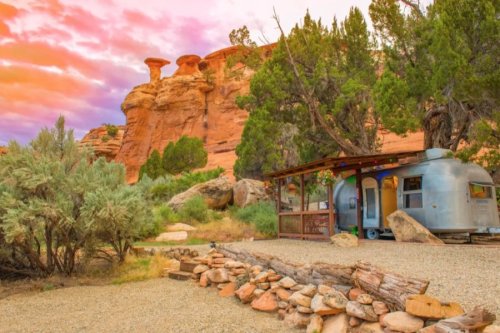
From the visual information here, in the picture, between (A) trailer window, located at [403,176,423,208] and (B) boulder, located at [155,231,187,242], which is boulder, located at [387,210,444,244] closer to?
(A) trailer window, located at [403,176,423,208]

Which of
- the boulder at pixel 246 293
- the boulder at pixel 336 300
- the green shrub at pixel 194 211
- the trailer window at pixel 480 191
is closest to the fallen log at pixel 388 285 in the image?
the boulder at pixel 336 300

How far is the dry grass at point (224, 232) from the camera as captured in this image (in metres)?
15.3

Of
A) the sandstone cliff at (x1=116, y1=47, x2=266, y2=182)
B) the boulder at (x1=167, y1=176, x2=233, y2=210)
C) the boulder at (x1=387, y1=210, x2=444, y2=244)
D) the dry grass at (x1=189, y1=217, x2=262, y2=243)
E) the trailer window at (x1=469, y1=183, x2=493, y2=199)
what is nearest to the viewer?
the boulder at (x1=387, y1=210, x2=444, y2=244)

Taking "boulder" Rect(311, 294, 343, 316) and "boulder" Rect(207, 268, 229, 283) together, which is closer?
"boulder" Rect(311, 294, 343, 316)

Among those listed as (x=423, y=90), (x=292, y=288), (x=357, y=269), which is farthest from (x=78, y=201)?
(x=423, y=90)

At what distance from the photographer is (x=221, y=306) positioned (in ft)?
21.9

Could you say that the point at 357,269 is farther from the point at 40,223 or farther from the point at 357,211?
the point at 357,211

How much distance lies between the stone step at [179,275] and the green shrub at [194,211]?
949 centimetres

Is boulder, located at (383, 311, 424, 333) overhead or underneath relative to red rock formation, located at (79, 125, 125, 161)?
underneath

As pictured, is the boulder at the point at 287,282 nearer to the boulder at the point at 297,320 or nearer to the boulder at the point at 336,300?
the boulder at the point at 297,320

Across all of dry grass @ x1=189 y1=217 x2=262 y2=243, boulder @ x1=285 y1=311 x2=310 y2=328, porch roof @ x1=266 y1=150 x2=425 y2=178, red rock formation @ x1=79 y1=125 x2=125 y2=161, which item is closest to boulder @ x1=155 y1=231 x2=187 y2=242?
dry grass @ x1=189 y1=217 x2=262 y2=243

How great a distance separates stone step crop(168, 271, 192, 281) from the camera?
894 centimetres

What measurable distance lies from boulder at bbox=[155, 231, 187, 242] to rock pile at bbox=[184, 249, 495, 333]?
7.18 m

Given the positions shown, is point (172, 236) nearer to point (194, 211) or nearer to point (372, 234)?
point (194, 211)
